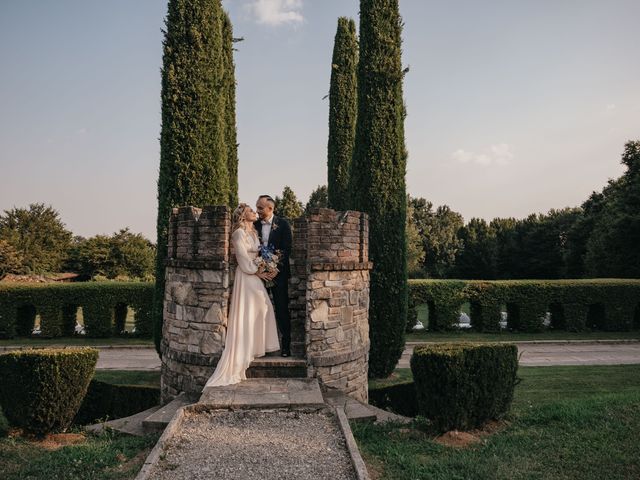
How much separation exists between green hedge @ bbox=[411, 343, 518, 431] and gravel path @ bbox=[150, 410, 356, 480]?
4.42 feet

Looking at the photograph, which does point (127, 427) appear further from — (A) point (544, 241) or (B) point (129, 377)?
(A) point (544, 241)

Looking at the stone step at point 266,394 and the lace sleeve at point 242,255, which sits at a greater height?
the lace sleeve at point 242,255

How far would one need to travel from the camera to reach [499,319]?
20.1 meters

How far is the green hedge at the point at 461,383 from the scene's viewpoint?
6.00 m

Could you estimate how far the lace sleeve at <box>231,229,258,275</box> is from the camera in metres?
7.36

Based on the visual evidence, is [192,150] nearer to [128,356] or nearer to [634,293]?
[128,356]

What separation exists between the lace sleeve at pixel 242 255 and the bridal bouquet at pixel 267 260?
0.32ft

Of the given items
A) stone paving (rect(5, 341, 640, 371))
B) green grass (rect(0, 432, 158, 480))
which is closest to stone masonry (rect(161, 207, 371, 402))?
green grass (rect(0, 432, 158, 480))

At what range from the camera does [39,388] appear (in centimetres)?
585

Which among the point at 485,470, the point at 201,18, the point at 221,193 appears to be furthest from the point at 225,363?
the point at 201,18

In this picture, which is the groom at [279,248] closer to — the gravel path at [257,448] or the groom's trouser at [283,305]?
the groom's trouser at [283,305]

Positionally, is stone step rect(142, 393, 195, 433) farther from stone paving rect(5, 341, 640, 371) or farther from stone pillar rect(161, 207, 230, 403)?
stone paving rect(5, 341, 640, 371)

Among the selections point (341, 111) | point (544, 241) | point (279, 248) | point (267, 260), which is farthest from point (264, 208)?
point (544, 241)

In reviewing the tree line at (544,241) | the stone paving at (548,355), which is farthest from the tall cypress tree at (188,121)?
the tree line at (544,241)
